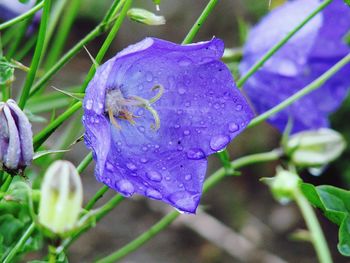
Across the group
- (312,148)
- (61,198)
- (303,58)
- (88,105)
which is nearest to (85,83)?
(88,105)

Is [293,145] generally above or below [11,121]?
below

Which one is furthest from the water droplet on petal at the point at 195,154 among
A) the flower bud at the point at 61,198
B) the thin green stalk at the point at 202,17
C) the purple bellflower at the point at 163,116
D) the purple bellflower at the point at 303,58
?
the purple bellflower at the point at 303,58

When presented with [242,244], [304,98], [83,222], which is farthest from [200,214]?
[83,222]

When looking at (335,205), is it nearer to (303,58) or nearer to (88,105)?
(88,105)

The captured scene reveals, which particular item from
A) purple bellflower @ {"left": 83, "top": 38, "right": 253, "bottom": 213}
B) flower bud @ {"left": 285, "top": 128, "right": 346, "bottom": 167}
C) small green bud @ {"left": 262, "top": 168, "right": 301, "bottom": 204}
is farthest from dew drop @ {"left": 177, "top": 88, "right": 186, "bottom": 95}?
flower bud @ {"left": 285, "top": 128, "right": 346, "bottom": 167}

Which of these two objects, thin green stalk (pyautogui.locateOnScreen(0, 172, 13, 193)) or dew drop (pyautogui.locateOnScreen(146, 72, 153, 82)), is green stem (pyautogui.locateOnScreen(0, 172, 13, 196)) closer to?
thin green stalk (pyautogui.locateOnScreen(0, 172, 13, 193))

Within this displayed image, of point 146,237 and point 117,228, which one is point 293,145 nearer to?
point 146,237
